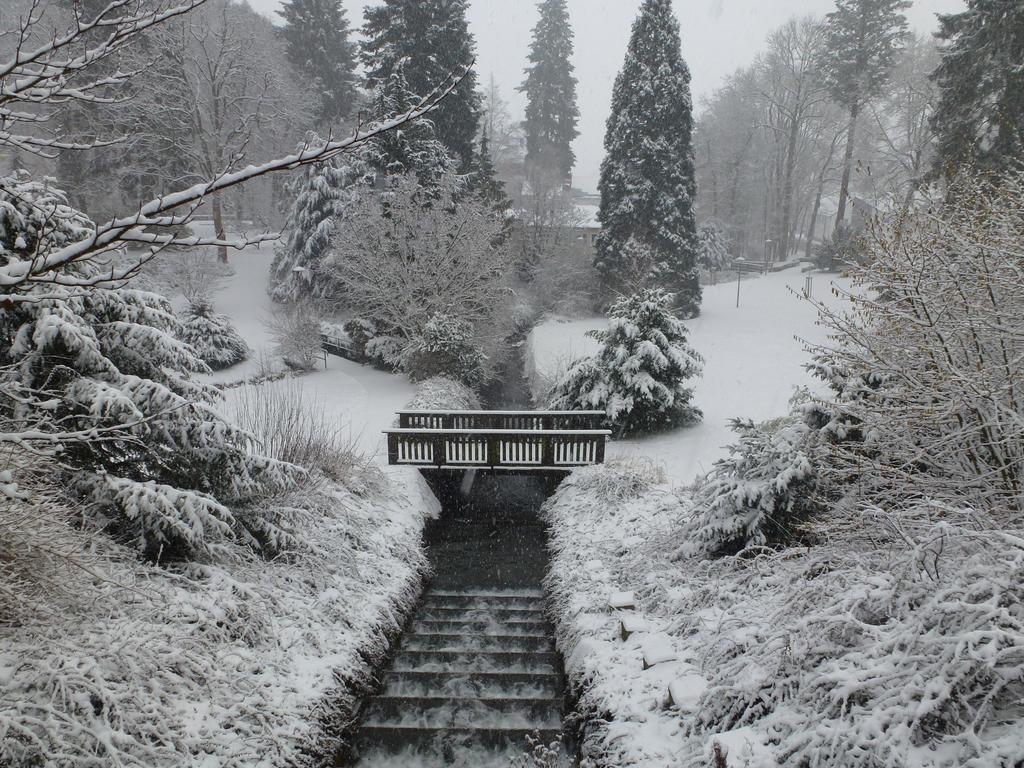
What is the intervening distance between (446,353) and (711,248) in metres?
22.5

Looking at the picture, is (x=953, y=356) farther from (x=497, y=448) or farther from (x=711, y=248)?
(x=711, y=248)

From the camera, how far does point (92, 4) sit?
877 inches

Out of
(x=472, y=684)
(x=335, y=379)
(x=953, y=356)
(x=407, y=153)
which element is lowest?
(x=472, y=684)

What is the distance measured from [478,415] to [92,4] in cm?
2461

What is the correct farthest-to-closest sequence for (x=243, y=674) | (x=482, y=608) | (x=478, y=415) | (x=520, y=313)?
(x=520, y=313) → (x=478, y=415) → (x=482, y=608) → (x=243, y=674)

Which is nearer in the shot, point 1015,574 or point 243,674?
point 1015,574

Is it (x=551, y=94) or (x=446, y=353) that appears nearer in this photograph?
(x=446, y=353)

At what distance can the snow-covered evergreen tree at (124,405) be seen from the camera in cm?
450

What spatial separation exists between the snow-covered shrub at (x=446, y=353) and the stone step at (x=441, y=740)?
10865 mm

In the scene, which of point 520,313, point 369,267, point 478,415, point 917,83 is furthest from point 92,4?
point 917,83

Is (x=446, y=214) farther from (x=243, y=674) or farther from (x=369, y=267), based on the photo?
(x=243, y=674)

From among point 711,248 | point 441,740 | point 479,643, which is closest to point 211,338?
point 479,643

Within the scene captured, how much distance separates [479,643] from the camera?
6.04 meters

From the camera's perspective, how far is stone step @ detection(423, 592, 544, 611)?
271 inches
